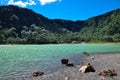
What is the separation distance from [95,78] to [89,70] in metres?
6.41

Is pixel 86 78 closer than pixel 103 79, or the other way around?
pixel 103 79

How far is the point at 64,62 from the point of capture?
55.5 metres

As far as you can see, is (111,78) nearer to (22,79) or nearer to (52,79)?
(52,79)

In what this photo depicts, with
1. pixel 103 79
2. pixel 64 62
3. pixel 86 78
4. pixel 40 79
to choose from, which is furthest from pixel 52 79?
pixel 64 62

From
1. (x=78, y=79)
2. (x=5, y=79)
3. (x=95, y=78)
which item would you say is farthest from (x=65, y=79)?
(x=5, y=79)

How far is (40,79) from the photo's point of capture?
31719 mm

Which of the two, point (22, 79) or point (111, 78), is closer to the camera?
point (111, 78)

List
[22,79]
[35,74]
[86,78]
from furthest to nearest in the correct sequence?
[35,74] → [22,79] → [86,78]

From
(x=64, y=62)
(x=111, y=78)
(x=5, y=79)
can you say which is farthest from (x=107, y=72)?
(x=64, y=62)

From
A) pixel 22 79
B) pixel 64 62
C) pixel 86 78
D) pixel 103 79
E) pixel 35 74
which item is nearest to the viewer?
pixel 103 79

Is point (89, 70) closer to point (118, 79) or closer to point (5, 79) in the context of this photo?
point (118, 79)

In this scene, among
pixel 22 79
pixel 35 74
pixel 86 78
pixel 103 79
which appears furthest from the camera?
pixel 35 74

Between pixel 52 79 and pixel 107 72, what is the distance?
7.65 m

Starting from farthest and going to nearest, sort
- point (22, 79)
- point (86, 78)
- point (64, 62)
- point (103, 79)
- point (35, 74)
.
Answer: point (64, 62) → point (35, 74) → point (22, 79) → point (86, 78) → point (103, 79)
